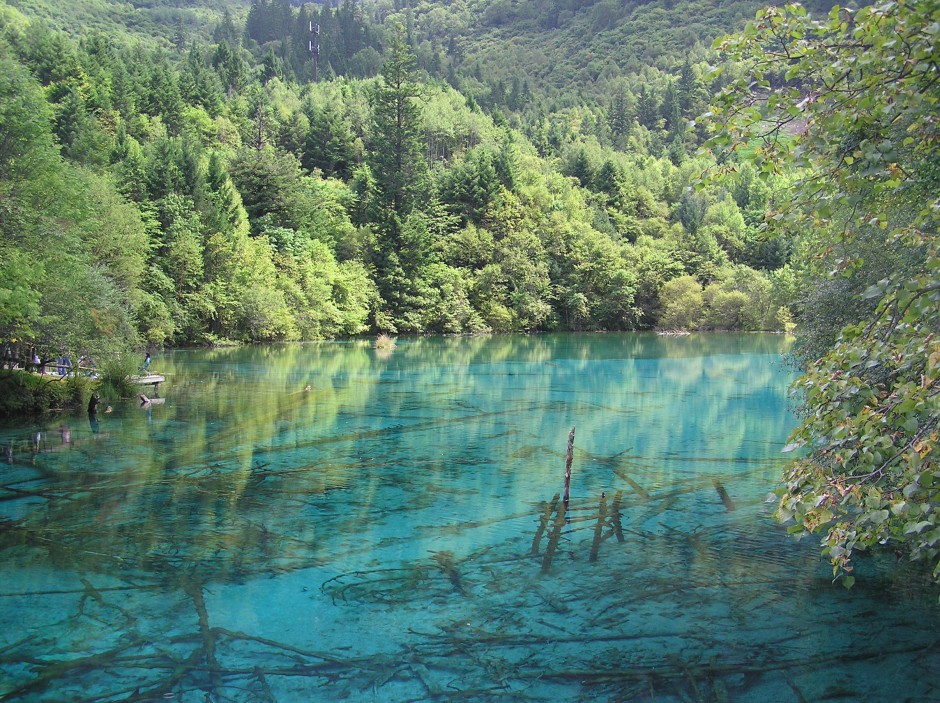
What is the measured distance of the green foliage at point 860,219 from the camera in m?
4.16

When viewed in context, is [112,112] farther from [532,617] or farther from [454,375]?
[532,617]

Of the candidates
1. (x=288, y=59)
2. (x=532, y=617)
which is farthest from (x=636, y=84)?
(x=532, y=617)

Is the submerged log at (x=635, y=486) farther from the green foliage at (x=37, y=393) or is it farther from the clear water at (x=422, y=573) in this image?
the green foliage at (x=37, y=393)

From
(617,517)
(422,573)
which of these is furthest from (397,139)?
(422,573)

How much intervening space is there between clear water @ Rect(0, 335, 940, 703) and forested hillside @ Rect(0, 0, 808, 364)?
782 cm

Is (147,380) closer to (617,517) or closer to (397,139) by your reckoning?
(617,517)

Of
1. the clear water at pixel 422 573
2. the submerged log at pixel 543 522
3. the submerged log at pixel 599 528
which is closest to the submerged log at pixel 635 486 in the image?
the clear water at pixel 422 573

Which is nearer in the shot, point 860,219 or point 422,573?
point 860,219

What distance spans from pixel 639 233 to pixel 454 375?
59.7 metres

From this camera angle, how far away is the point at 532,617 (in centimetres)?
1037

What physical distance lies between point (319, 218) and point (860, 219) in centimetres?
6675

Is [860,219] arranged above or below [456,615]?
above

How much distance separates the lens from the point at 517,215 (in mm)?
80812

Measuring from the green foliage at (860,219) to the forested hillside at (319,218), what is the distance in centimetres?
2077
